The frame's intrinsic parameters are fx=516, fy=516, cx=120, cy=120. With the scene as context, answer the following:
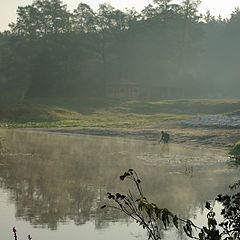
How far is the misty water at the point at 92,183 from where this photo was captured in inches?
553

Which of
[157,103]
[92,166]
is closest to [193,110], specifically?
[157,103]

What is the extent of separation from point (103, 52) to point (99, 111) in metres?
18.1

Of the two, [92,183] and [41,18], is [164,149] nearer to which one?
[92,183]

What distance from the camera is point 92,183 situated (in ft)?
68.8

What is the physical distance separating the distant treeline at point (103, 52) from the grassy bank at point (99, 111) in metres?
7.58

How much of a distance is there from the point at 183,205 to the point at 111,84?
7030cm

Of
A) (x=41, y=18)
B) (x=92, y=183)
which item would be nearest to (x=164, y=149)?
(x=92, y=183)

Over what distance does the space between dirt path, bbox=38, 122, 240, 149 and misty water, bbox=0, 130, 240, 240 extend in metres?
2.57

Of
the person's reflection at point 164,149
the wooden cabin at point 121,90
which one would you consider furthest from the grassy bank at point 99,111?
the person's reflection at point 164,149

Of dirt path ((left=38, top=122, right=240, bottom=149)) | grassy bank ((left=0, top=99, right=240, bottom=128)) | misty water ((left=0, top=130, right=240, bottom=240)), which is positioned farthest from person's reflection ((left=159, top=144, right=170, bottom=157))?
grassy bank ((left=0, top=99, right=240, bottom=128))

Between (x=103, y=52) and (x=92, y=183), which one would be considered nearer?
(x=92, y=183)

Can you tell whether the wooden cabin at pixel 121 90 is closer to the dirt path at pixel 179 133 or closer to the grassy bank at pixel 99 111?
the grassy bank at pixel 99 111

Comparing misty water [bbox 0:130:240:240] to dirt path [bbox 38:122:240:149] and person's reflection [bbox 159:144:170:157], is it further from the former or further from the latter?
dirt path [bbox 38:122:240:149]

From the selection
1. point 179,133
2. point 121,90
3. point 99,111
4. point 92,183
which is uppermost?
point 121,90
